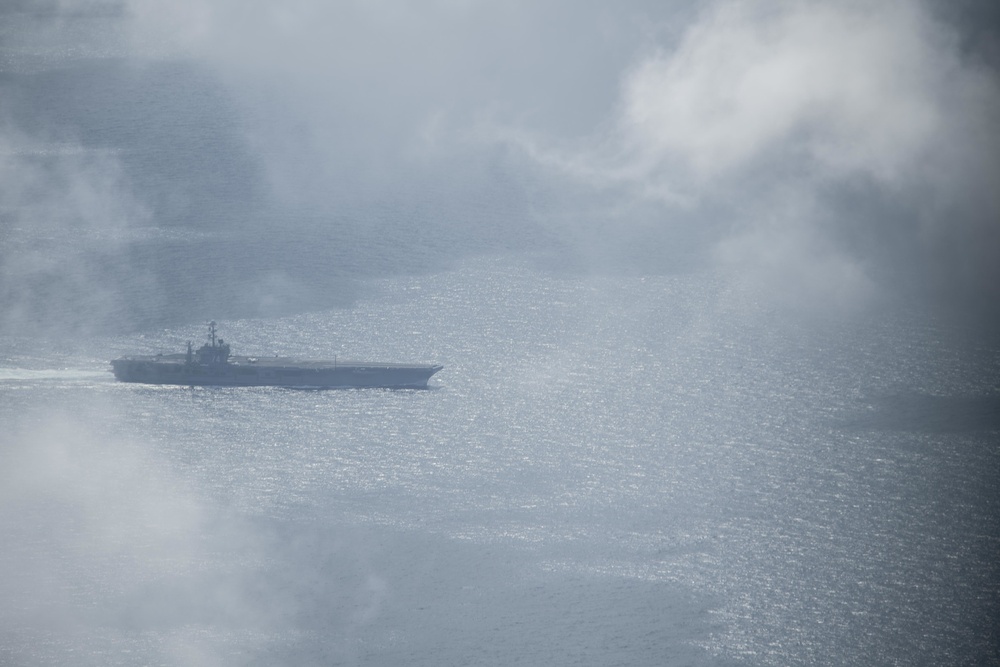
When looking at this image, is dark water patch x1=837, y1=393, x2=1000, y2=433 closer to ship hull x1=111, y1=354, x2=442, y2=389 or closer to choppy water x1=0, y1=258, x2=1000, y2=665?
choppy water x1=0, y1=258, x2=1000, y2=665

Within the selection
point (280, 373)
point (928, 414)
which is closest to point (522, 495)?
point (280, 373)

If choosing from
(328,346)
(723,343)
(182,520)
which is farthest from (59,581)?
(723,343)

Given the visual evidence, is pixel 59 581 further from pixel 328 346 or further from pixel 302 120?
pixel 302 120

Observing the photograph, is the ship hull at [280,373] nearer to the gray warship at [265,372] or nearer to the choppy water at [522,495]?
the gray warship at [265,372]

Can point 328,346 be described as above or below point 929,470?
above

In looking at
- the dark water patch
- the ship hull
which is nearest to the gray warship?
the ship hull

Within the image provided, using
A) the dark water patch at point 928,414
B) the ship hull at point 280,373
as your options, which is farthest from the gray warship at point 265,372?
the dark water patch at point 928,414

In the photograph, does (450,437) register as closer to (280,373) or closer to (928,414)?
(280,373)
